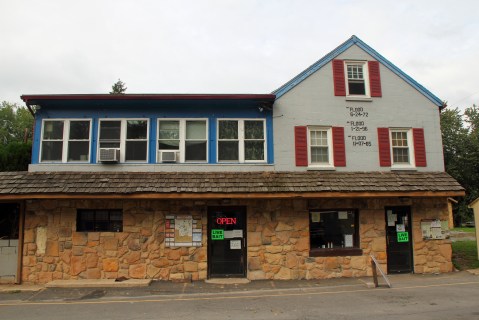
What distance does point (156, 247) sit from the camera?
1194 cm

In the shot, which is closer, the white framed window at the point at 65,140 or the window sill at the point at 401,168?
the white framed window at the point at 65,140

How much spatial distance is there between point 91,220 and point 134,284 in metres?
2.72

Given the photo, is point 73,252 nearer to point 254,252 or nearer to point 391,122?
point 254,252

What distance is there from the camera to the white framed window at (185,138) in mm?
13058

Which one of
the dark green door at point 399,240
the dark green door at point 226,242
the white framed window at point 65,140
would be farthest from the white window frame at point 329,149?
the white framed window at point 65,140

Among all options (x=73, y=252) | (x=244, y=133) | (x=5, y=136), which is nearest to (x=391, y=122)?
(x=244, y=133)

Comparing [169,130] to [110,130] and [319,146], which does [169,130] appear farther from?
[319,146]

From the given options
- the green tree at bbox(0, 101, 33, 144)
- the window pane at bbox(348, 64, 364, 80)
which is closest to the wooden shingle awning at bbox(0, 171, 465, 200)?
the window pane at bbox(348, 64, 364, 80)

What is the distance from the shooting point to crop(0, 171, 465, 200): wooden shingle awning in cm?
1134

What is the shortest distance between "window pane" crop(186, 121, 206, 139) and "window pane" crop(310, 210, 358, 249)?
4811 millimetres

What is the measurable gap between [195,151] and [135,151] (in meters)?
2.12

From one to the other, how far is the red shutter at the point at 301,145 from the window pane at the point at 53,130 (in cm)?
843

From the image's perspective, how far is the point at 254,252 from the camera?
12.1 meters

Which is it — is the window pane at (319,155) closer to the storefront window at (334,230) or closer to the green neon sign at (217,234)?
the storefront window at (334,230)
